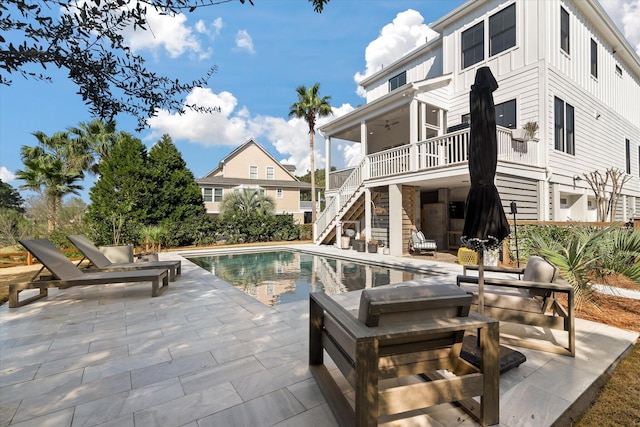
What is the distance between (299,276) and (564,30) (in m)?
12.8

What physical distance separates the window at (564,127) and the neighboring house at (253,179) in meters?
19.1

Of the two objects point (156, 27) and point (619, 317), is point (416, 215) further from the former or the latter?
point (156, 27)

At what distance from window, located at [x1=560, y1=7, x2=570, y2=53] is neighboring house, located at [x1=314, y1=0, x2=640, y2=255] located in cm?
7

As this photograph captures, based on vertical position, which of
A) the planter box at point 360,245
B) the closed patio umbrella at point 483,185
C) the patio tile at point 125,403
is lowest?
the patio tile at point 125,403

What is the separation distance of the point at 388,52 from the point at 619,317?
25.4m

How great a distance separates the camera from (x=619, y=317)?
4281 mm

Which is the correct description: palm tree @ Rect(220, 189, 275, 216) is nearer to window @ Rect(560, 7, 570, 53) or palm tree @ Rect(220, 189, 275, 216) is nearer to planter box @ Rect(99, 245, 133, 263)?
planter box @ Rect(99, 245, 133, 263)

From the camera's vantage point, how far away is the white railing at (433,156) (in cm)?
912

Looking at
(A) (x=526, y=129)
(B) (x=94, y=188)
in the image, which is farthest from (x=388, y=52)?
(B) (x=94, y=188)

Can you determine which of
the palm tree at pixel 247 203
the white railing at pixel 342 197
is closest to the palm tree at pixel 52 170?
the palm tree at pixel 247 203

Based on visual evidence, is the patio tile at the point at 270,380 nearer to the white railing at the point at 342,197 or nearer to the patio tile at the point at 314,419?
the patio tile at the point at 314,419

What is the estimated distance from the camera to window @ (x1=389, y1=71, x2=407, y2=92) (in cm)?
1557

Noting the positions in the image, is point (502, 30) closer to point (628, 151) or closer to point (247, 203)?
point (628, 151)

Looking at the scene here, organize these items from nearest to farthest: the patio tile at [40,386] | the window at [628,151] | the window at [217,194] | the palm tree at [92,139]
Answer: the patio tile at [40,386]
the window at [628,151]
the palm tree at [92,139]
the window at [217,194]
